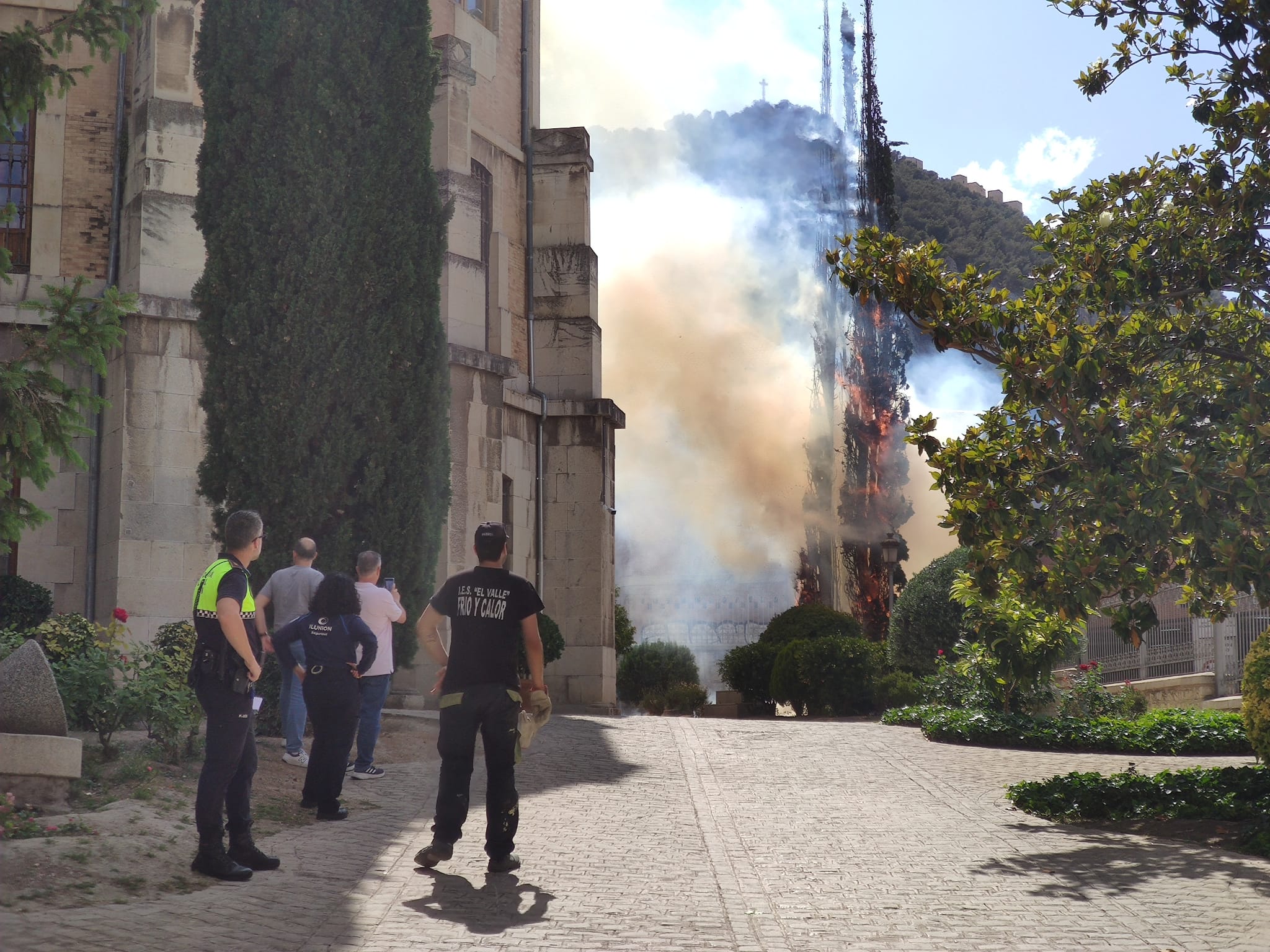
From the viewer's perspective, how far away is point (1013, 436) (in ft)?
31.0

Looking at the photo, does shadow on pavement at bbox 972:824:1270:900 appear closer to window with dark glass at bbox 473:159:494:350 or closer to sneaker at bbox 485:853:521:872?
sneaker at bbox 485:853:521:872

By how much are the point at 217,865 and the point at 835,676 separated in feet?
54.5

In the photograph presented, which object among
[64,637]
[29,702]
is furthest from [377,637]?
[64,637]

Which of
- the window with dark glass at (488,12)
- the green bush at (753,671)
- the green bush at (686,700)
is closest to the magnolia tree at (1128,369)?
the window with dark glass at (488,12)

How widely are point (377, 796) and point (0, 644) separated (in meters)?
3.18

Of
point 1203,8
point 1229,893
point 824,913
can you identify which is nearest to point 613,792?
point 824,913

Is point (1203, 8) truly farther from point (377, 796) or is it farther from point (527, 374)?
point (527, 374)

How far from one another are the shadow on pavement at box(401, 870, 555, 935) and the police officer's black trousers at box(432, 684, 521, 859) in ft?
0.69

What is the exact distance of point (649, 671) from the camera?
33.8m

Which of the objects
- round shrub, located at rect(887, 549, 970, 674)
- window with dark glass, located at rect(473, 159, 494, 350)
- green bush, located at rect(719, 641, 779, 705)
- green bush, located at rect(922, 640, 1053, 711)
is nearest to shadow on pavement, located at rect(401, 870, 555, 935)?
green bush, located at rect(922, 640, 1053, 711)

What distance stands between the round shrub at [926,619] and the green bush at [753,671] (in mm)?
2957

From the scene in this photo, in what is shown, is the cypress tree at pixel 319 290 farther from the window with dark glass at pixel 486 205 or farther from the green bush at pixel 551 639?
the window with dark glass at pixel 486 205

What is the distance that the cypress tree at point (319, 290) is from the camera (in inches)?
526

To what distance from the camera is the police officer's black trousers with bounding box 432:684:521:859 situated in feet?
23.3
